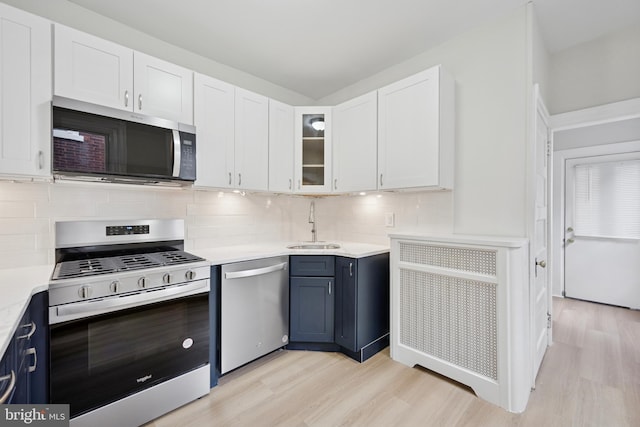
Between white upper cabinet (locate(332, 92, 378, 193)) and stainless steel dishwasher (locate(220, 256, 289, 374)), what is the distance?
A: 3.11ft

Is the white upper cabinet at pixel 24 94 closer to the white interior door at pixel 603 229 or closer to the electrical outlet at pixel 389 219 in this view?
the electrical outlet at pixel 389 219

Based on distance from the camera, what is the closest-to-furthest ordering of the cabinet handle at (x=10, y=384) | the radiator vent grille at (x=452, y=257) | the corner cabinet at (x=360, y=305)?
the cabinet handle at (x=10, y=384)
the radiator vent grille at (x=452, y=257)
the corner cabinet at (x=360, y=305)

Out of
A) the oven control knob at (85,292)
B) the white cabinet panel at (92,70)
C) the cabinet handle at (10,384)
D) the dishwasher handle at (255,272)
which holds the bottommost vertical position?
the cabinet handle at (10,384)

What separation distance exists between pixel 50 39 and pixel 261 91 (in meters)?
1.69

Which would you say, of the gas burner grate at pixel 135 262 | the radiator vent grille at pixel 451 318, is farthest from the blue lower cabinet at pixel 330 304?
the gas burner grate at pixel 135 262

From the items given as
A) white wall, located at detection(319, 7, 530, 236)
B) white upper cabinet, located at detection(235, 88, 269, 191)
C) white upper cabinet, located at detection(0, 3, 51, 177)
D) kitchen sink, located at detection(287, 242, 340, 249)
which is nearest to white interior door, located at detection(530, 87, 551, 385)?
white wall, located at detection(319, 7, 530, 236)

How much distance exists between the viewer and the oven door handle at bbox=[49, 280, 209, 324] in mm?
1406

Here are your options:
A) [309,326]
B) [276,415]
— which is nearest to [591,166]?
[309,326]

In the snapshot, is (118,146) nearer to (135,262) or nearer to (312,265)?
(135,262)

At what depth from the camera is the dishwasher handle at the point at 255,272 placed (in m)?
2.06

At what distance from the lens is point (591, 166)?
3787 millimetres

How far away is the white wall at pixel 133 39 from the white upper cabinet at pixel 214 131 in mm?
473

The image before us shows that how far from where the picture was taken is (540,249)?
2.28 metres

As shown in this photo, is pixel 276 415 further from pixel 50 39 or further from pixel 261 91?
pixel 261 91
